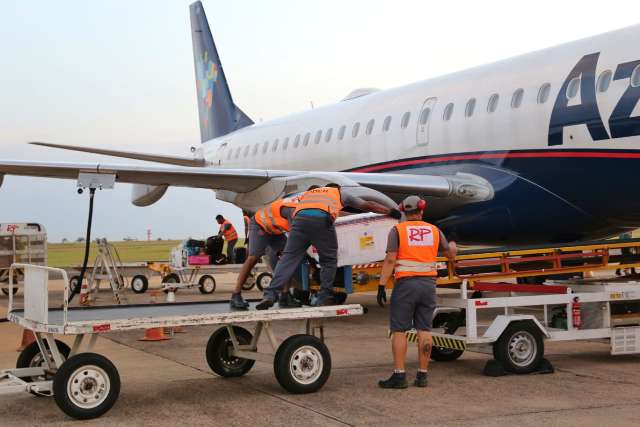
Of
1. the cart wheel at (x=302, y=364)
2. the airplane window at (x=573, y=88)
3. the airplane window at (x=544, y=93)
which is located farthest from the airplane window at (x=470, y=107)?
the cart wheel at (x=302, y=364)

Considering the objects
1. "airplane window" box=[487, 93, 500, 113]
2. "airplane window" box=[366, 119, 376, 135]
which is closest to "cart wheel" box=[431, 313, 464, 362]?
"airplane window" box=[487, 93, 500, 113]

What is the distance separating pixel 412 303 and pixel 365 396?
3.47 feet

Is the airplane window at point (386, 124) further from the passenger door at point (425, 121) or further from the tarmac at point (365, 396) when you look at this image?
the tarmac at point (365, 396)

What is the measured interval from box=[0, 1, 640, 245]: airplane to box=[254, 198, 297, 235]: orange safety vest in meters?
3.28

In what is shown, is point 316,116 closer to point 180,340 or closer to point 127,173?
point 127,173

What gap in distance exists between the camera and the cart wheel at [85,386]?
633 centimetres

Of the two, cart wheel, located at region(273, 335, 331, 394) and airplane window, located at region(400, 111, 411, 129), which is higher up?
airplane window, located at region(400, 111, 411, 129)

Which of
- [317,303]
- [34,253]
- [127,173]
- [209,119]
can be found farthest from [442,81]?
[209,119]

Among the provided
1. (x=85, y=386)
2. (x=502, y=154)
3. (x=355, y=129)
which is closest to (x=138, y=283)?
(x=355, y=129)

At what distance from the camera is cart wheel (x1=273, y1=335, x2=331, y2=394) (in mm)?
7250

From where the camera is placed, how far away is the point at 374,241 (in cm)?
1101

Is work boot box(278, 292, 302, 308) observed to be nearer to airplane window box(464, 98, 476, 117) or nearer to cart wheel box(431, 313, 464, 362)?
cart wheel box(431, 313, 464, 362)

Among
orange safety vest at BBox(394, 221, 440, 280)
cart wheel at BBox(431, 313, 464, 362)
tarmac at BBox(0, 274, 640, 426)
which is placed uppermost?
orange safety vest at BBox(394, 221, 440, 280)

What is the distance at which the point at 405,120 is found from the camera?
15281mm
